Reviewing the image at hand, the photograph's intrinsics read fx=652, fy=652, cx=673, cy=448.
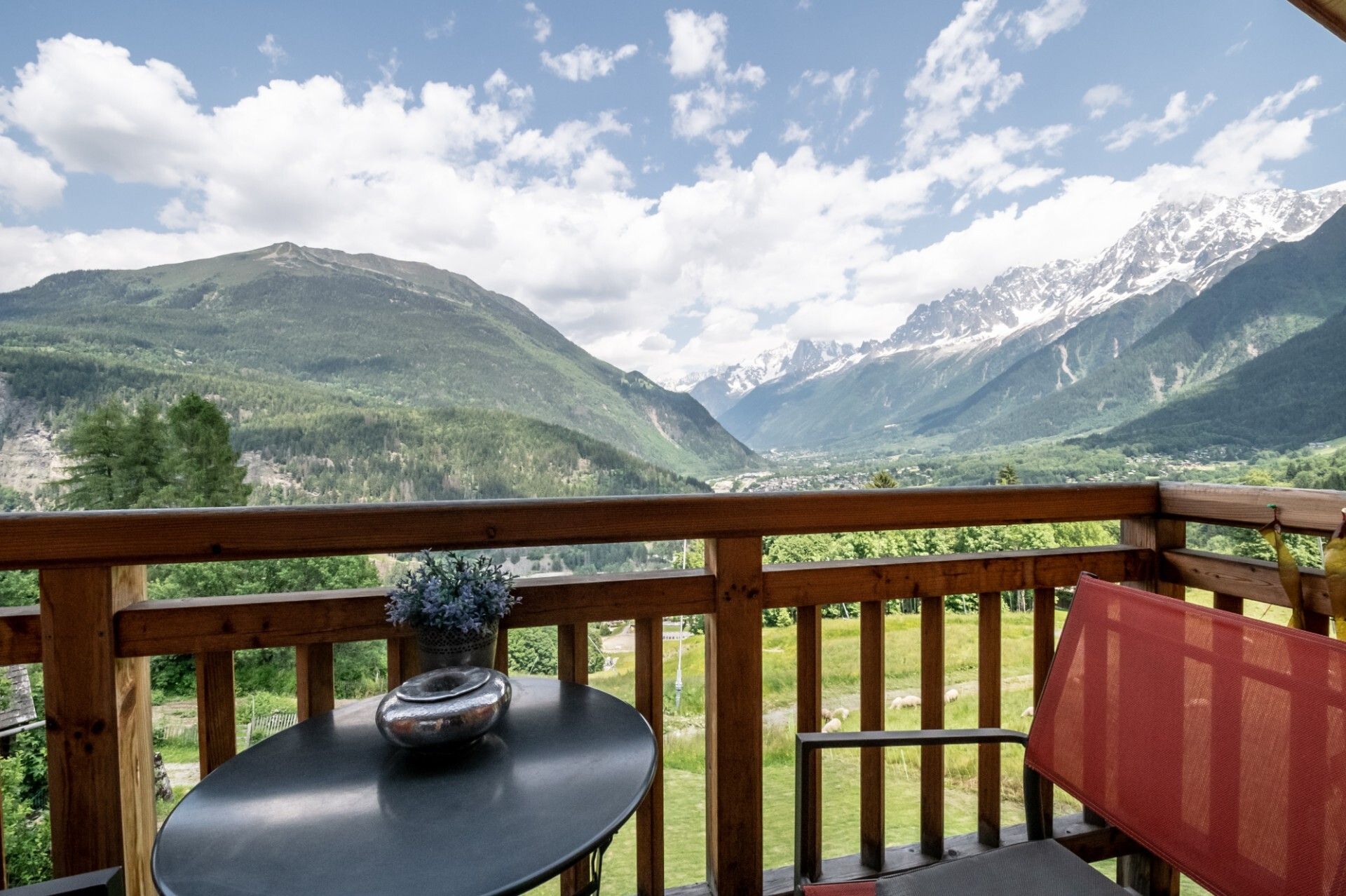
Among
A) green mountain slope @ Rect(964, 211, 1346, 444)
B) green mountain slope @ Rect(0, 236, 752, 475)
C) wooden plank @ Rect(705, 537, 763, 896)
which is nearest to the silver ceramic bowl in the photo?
wooden plank @ Rect(705, 537, 763, 896)

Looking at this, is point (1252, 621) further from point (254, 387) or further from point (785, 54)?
point (254, 387)

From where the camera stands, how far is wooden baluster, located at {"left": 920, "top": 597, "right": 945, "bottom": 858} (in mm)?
1471

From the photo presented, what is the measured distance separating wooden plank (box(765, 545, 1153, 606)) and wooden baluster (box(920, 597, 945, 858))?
0.07 m

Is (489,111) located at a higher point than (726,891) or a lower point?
higher

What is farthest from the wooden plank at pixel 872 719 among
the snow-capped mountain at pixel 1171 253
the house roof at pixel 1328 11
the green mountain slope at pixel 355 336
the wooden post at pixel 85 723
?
the snow-capped mountain at pixel 1171 253

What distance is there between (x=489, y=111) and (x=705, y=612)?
1852 centimetres

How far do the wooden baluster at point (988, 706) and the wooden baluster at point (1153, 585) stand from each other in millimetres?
386

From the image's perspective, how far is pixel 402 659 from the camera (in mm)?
1265

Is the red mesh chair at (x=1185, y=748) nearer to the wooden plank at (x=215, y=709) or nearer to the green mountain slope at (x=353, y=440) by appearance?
the wooden plank at (x=215, y=709)

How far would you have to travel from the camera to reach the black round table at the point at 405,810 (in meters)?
0.73

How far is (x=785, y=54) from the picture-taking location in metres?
13.7

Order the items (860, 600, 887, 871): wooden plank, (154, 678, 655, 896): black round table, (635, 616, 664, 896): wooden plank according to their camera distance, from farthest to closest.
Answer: (860, 600, 887, 871): wooden plank → (635, 616, 664, 896): wooden plank → (154, 678, 655, 896): black round table

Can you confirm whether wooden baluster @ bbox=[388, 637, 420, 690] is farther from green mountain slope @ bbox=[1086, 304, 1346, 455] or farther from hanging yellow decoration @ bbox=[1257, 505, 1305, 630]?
green mountain slope @ bbox=[1086, 304, 1346, 455]

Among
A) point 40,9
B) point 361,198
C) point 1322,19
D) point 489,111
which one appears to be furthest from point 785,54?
point 1322,19
